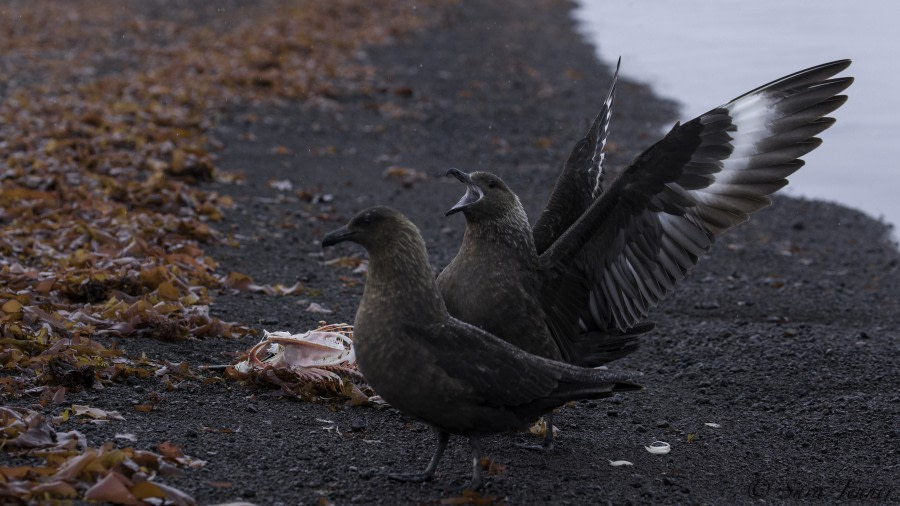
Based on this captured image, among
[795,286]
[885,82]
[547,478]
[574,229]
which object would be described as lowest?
[547,478]

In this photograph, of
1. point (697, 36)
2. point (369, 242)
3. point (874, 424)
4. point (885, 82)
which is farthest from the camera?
point (697, 36)

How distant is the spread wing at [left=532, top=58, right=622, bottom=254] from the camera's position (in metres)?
5.18

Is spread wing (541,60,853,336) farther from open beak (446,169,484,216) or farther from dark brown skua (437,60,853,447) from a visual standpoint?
open beak (446,169,484,216)

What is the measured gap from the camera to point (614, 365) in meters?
5.88

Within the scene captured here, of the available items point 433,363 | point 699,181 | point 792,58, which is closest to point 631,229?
point 699,181

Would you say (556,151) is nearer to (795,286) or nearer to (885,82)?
(795,286)

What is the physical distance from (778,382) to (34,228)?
5.08m

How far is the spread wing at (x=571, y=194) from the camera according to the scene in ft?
17.0

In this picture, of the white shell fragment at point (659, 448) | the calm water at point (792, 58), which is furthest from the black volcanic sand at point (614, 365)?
the calm water at point (792, 58)

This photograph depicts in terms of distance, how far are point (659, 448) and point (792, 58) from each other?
1383cm

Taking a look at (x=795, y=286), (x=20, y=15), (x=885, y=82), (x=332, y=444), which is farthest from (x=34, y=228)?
(x=20, y=15)

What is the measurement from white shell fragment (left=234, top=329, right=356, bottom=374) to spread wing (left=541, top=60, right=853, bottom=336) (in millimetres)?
1104

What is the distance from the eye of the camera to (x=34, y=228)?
7445 mm

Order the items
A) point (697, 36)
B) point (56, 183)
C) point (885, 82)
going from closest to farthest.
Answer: point (56, 183) < point (885, 82) < point (697, 36)
